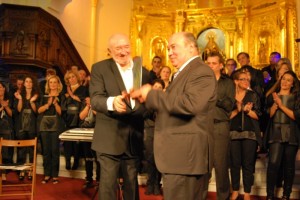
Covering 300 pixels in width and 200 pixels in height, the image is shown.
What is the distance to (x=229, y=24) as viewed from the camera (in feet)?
43.4

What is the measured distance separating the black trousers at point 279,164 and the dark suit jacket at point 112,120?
2.05 m

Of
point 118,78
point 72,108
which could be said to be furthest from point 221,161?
point 72,108

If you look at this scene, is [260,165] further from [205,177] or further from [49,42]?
[49,42]

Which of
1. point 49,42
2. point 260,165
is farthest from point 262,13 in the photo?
point 260,165

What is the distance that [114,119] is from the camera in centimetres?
307

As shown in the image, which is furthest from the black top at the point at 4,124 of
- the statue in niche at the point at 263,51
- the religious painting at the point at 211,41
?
the statue in niche at the point at 263,51

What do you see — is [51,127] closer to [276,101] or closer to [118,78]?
[118,78]

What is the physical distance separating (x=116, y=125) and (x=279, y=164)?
2370 millimetres

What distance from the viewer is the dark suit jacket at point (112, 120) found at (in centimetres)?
303

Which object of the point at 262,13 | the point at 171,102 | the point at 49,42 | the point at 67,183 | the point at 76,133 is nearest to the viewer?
the point at 171,102

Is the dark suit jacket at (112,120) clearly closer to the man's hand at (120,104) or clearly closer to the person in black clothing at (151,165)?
the man's hand at (120,104)

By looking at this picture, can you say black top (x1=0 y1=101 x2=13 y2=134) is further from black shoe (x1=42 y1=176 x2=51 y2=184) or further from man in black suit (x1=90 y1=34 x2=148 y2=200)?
man in black suit (x1=90 y1=34 x2=148 y2=200)

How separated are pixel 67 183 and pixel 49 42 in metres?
4.22

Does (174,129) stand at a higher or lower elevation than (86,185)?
higher
